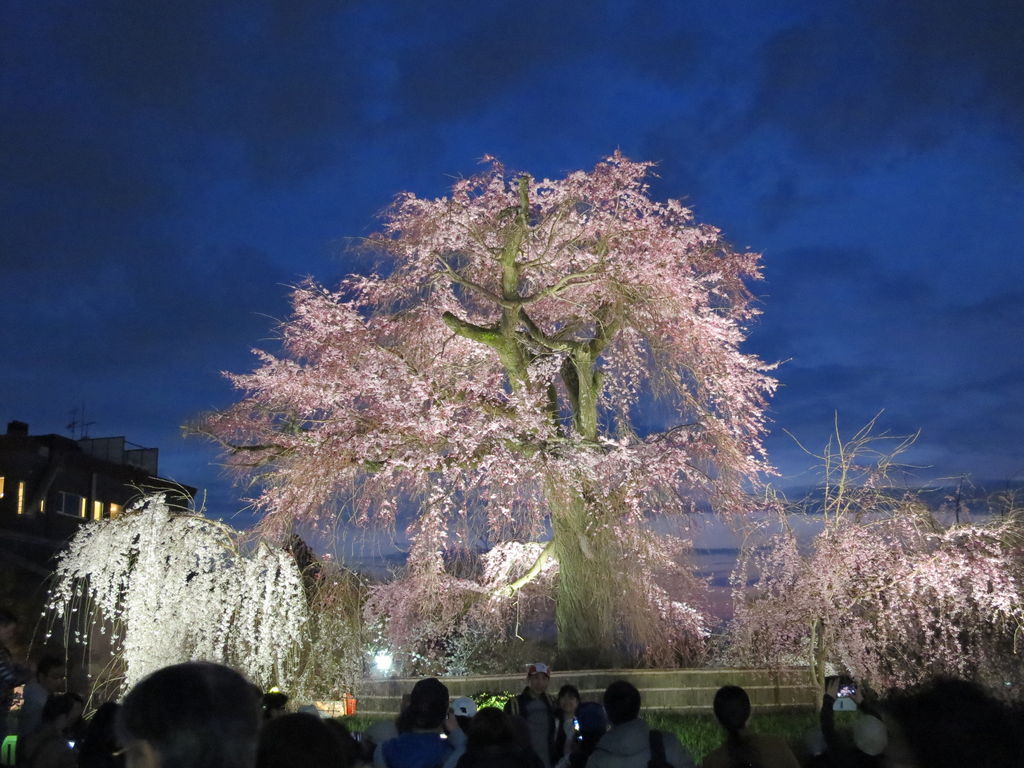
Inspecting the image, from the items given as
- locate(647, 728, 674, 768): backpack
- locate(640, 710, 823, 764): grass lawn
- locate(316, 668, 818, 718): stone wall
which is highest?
locate(647, 728, 674, 768): backpack

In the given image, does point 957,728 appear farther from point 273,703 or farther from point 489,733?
point 273,703

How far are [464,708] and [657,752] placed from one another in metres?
2.10

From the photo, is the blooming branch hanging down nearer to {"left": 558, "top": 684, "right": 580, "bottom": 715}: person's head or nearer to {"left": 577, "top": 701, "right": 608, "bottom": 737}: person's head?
{"left": 558, "top": 684, "right": 580, "bottom": 715}: person's head

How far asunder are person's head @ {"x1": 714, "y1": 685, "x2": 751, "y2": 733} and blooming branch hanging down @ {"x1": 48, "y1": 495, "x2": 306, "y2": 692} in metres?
11.9

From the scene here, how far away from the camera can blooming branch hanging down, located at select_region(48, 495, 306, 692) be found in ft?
51.3

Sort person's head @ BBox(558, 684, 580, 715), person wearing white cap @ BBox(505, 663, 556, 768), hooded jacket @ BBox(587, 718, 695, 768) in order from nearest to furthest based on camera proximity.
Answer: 1. hooded jacket @ BBox(587, 718, 695, 768)
2. person wearing white cap @ BBox(505, 663, 556, 768)
3. person's head @ BBox(558, 684, 580, 715)

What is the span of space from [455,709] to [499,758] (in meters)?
3.07

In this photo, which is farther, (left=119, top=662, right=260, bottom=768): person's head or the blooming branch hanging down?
the blooming branch hanging down

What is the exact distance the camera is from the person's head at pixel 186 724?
2326 millimetres

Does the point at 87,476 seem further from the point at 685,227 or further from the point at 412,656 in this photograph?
the point at 685,227

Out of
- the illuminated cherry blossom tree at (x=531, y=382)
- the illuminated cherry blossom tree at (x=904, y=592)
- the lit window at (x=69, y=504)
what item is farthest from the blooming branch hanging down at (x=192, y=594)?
the lit window at (x=69, y=504)

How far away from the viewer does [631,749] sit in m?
5.56

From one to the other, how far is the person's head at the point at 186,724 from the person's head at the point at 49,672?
604 cm

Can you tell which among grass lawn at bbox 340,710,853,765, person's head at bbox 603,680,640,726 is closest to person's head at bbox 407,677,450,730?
person's head at bbox 603,680,640,726
